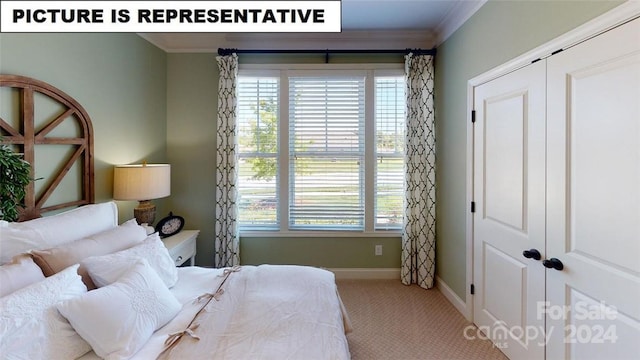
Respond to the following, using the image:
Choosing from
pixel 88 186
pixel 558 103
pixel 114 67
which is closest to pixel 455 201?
pixel 558 103

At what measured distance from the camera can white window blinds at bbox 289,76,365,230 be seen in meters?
3.27

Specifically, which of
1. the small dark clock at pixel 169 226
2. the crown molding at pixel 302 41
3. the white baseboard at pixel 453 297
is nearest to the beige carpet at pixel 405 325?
the white baseboard at pixel 453 297

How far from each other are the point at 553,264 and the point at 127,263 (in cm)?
230

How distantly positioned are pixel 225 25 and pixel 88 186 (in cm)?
164

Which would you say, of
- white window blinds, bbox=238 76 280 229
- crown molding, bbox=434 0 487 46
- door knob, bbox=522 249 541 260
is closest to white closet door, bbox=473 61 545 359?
door knob, bbox=522 249 541 260

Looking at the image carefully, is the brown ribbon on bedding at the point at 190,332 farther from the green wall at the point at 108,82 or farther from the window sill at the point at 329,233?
the window sill at the point at 329,233

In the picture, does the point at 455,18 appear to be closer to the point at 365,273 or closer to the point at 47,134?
the point at 365,273

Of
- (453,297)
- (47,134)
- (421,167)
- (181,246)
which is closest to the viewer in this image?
(47,134)

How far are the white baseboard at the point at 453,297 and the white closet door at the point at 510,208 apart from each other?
0.18m

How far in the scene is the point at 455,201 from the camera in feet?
9.08

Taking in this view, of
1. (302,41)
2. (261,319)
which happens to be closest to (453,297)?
(261,319)

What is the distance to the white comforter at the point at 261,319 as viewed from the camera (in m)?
1.18

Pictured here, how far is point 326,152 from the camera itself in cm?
331

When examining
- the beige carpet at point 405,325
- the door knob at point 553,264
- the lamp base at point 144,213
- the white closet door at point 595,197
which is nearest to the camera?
the white closet door at point 595,197
